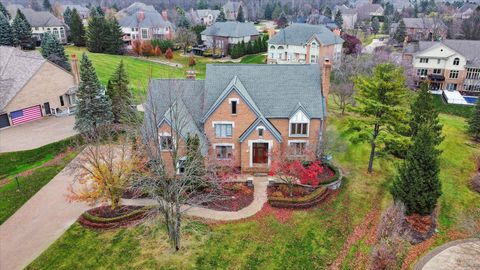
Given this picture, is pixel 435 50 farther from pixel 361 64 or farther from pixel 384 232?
pixel 384 232

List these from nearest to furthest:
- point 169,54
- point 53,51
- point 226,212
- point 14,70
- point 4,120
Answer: point 226,212 → point 4,120 → point 14,70 → point 53,51 → point 169,54

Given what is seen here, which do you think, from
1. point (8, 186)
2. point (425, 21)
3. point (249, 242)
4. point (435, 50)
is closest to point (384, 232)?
point (249, 242)

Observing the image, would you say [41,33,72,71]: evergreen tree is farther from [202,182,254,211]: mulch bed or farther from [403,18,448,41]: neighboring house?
[403,18,448,41]: neighboring house

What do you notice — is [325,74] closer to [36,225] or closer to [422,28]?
[36,225]

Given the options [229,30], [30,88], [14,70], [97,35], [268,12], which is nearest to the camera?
[30,88]

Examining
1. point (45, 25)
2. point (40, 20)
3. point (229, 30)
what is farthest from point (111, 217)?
point (40, 20)

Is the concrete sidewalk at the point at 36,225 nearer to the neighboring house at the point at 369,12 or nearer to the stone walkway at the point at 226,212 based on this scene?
the stone walkway at the point at 226,212
